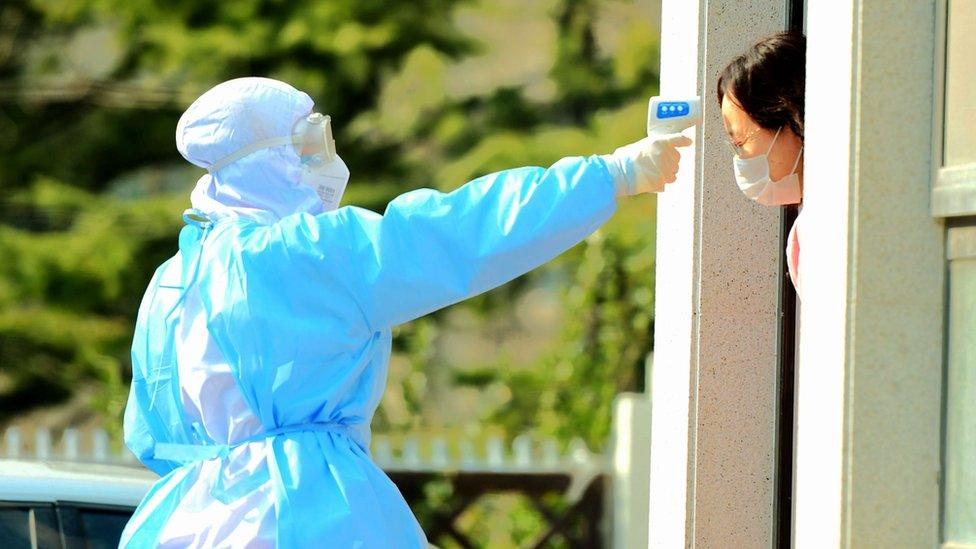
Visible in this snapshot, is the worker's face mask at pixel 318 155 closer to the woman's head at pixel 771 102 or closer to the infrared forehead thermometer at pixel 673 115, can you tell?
the infrared forehead thermometer at pixel 673 115

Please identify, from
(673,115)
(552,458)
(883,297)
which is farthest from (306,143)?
(552,458)

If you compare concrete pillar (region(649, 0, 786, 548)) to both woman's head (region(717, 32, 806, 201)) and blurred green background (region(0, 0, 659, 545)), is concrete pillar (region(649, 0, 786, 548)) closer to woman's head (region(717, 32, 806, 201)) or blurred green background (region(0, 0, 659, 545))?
woman's head (region(717, 32, 806, 201))

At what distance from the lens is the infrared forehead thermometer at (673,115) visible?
2.82 m

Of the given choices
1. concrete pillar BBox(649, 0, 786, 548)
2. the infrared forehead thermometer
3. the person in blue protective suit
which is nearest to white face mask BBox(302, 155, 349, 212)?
the person in blue protective suit

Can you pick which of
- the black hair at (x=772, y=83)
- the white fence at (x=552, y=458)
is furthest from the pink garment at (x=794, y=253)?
the white fence at (x=552, y=458)

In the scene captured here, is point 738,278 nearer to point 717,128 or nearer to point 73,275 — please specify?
point 717,128

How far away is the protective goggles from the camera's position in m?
2.94

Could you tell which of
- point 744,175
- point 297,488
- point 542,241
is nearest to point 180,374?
point 297,488

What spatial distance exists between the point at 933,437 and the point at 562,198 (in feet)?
2.44

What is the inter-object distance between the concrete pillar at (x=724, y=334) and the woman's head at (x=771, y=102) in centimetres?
24

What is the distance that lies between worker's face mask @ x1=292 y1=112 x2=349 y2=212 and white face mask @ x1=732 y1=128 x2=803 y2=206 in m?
0.81

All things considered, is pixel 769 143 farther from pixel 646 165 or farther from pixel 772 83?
pixel 646 165

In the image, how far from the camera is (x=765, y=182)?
10.1 ft

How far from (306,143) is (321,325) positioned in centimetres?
45
